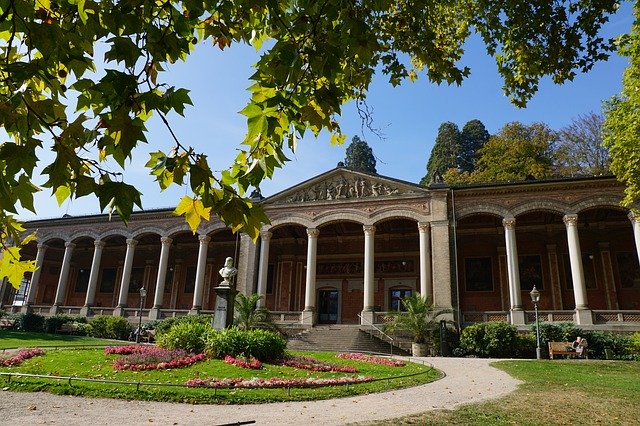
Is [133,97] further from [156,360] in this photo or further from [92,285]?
[92,285]

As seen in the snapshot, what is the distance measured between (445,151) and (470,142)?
4.31 m

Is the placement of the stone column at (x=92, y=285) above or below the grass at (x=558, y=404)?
above

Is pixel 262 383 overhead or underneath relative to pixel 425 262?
underneath

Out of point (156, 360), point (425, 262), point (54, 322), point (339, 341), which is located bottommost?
point (156, 360)

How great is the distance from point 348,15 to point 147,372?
1151cm

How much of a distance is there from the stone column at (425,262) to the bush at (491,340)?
14.1ft

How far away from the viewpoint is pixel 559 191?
83.4 ft

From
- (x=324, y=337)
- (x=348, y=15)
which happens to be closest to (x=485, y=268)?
(x=324, y=337)

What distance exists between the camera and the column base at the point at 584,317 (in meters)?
22.8

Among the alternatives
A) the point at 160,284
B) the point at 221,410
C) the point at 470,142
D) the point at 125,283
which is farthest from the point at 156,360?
the point at 470,142

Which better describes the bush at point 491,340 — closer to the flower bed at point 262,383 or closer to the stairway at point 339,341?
the stairway at point 339,341

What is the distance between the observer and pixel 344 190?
30.0 metres

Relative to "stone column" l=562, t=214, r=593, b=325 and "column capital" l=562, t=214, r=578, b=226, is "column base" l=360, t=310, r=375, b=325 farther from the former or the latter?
"column capital" l=562, t=214, r=578, b=226

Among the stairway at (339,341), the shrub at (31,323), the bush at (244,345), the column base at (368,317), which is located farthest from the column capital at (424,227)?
the shrub at (31,323)
